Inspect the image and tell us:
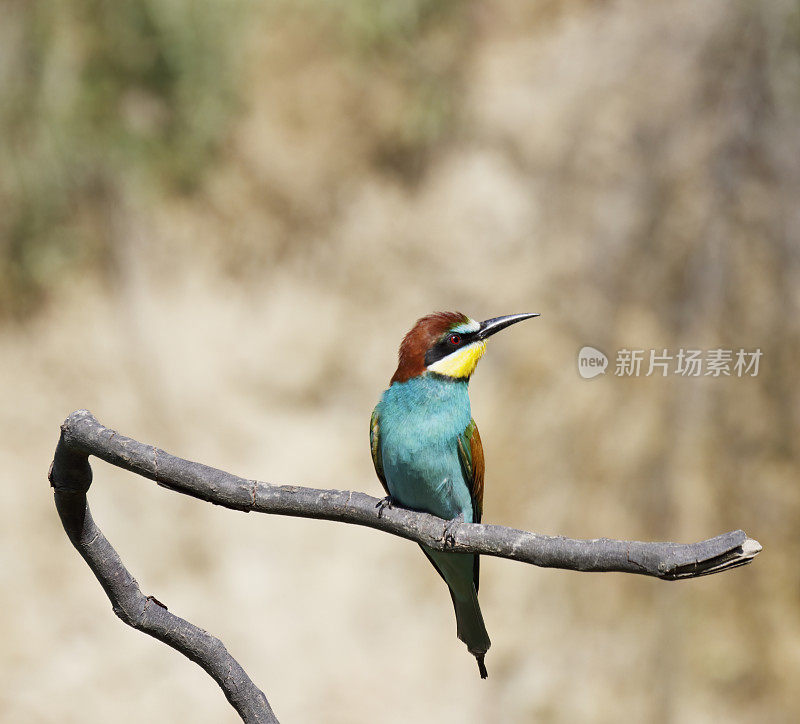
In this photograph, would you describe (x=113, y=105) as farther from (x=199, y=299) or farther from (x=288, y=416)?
(x=288, y=416)

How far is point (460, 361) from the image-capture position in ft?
5.79

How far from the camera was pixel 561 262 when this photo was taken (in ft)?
12.9

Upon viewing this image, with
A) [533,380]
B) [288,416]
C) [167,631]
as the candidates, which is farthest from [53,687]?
[167,631]

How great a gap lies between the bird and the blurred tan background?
206cm

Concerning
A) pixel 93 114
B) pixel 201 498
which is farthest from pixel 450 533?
pixel 93 114

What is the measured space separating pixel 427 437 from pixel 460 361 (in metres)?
0.17

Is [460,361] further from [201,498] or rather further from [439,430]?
[201,498]

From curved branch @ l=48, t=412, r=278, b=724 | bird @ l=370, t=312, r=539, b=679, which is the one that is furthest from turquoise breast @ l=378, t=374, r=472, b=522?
curved branch @ l=48, t=412, r=278, b=724

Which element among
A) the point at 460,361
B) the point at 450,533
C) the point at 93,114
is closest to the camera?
the point at 450,533

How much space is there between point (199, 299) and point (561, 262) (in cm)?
158

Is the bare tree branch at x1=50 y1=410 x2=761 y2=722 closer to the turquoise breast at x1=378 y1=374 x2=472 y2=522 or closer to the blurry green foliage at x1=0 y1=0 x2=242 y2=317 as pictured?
the turquoise breast at x1=378 y1=374 x2=472 y2=522

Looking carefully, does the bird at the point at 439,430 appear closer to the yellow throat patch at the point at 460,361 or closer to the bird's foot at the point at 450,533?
the yellow throat patch at the point at 460,361

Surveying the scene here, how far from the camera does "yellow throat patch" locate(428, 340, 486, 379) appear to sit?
1764 millimetres

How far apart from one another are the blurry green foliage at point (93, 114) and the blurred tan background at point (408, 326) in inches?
1.0
